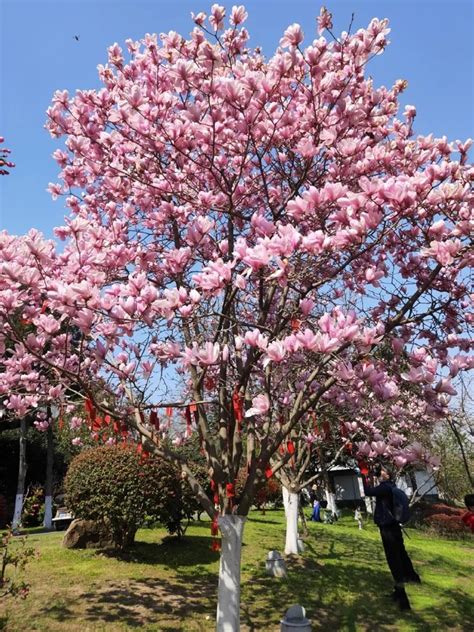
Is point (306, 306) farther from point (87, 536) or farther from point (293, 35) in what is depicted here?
point (87, 536)

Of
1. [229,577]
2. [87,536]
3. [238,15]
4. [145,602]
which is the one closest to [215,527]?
[229,577]

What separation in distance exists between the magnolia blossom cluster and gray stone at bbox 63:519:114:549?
4.47 metres

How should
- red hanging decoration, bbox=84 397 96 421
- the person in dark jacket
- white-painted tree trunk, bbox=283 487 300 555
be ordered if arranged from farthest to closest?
white-painted tree trunk, bbox=283 487 300 555, the person in dark jacket, red hanging decoration, bbox=84 397 96 421

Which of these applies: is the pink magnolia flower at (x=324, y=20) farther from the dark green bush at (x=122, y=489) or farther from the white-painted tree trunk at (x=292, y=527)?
the white-painted tree trunk at (x=292, y=527)

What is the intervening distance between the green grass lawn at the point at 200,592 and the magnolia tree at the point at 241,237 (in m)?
2.01

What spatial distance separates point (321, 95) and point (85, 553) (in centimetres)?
823

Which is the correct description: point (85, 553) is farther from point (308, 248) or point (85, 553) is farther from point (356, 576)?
point (308, 248)

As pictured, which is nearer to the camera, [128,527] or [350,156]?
[350,156]

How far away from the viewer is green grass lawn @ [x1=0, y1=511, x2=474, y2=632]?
548 centimetres

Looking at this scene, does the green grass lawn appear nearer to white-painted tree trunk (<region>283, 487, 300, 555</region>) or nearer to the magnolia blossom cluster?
white-painted tree trunk (<region>283, 487, 300, 555</region>)

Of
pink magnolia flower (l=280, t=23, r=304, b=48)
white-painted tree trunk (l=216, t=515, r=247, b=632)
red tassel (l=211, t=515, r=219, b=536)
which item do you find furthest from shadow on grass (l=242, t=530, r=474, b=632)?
pink magnolia flower (l=280, t=23, r=304, b=48)

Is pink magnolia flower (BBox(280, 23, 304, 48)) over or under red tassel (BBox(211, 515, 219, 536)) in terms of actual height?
over

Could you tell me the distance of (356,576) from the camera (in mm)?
8211

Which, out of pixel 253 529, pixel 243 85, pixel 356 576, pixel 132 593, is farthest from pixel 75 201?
pixel 253 529
